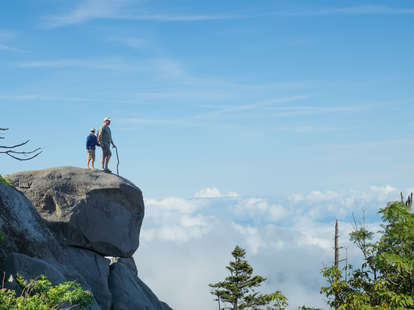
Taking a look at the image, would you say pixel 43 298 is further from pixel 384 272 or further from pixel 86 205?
pixel 86 205

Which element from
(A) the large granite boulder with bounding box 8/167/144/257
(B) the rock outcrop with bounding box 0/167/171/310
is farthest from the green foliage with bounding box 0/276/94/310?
(A) the large granite boulder with bounding box 8/167/144/257

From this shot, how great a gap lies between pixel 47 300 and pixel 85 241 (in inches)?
474

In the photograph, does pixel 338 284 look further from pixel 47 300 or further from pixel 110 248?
pixel 110 248

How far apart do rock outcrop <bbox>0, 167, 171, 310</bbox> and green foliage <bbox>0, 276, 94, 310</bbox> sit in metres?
7.25

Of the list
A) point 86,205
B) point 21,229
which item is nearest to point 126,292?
point 86,205

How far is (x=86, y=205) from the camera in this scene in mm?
26266

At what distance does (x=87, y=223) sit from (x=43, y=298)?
1206 cm

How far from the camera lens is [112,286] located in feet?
88.3

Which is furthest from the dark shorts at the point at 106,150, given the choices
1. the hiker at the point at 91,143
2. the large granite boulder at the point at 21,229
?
the large granite boulder at the point at 21,229

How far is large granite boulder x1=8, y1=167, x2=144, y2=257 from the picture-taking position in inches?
1016

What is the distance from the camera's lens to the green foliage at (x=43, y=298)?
12.4 metres

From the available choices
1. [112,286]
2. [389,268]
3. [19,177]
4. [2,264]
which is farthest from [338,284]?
[19,177]

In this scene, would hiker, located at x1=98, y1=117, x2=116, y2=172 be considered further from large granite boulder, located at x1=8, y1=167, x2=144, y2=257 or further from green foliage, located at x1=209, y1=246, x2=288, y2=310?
green foliage, located at x1=209, y1=246, x2=288, y2=310

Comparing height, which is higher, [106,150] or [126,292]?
[106,150]
